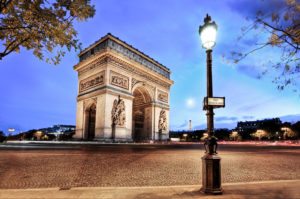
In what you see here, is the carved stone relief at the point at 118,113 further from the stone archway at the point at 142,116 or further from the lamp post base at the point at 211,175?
the lamp post base at the point at 211,175

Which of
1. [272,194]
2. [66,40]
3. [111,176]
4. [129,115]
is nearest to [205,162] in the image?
[272,194]

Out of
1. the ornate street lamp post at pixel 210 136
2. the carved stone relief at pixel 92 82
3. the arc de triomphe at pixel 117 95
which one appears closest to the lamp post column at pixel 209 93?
the ornate street lamp post at pixel 210 136

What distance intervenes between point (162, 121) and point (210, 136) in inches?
1604

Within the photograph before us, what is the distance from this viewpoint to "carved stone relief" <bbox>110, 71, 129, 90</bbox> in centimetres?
3528

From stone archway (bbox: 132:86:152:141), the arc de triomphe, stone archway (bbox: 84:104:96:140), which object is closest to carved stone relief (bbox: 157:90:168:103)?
the arc de triomphe

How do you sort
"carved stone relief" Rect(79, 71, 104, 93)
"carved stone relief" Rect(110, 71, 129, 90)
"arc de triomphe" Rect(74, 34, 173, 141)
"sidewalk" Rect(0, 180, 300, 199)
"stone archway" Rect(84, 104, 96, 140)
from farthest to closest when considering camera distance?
"stone archway" Rect(84, 104, 96, 140), "carved stone relief" Rect(79, 71, 104, 93), "carved stone relief" Rect(110, 71, 129, 90), "arc de triomphe" Rect(74, 34, 173, 141), "sidewalk" Rect(0, 180, 300, 199)

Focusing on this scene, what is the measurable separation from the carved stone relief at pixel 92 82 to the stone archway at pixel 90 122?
3.22 metres

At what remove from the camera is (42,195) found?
4.89 metres

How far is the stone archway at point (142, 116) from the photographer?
44.3 metres

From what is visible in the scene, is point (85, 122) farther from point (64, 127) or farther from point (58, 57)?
point (64, 127)

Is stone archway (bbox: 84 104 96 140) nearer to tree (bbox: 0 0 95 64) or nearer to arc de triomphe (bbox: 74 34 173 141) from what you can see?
arc de triomphe (bbox: 74 34 173 141)

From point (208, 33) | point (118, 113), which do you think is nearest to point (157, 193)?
point (208, 33)

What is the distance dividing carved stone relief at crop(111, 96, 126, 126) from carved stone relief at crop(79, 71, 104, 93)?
3.69 m

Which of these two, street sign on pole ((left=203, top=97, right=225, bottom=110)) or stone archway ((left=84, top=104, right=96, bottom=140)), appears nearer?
street sign on pole ((left=203, top=97, right=225, bottom=110))
